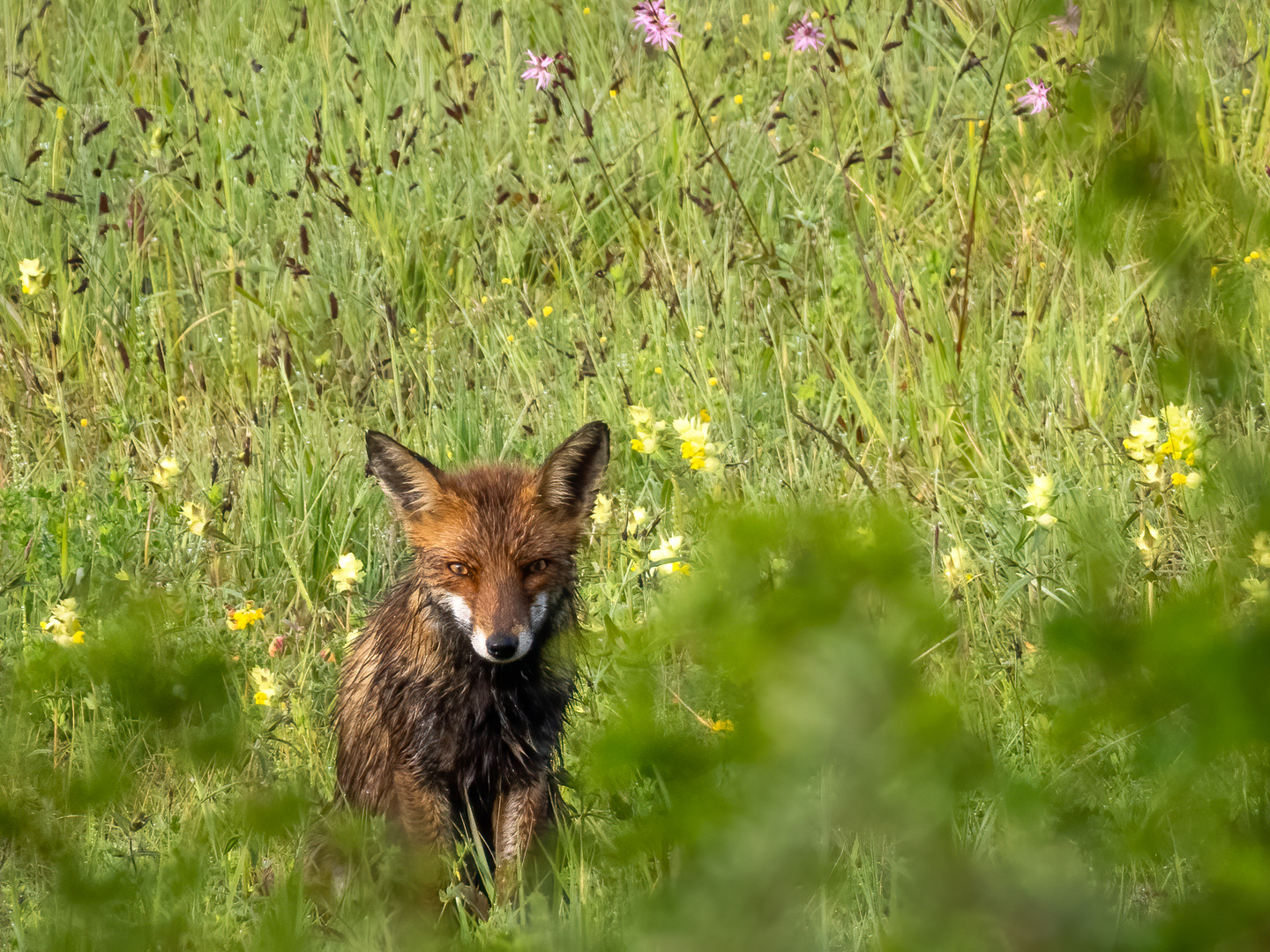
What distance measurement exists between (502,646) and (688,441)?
0.69 meters

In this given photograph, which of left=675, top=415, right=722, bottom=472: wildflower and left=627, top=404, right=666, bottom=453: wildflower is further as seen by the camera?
left=627, top=404, right=666, bottom=453: wildflower

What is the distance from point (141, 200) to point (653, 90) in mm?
2616

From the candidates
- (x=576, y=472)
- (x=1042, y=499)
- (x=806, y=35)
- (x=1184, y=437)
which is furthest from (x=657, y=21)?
(x=1184, y=437)

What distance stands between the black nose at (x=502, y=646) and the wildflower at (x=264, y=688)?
0.54 metres

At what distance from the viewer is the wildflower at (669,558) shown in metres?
2.97

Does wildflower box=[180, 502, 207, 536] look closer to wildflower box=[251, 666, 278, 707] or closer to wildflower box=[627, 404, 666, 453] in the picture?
wildflower box=[251, 666, 278, 707]

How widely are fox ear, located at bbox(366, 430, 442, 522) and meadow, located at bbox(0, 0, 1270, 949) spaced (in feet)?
0.97

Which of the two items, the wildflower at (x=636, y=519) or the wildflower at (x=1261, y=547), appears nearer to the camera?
the wildflower at (x=1261, y=547)

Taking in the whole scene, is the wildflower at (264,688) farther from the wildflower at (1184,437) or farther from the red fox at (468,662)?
the wildflower at (1184,437)

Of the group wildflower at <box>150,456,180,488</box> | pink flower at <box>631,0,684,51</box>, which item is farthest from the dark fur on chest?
pink flower at <box>631,0,684,51</box>

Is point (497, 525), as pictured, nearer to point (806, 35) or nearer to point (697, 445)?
point (697, 445)

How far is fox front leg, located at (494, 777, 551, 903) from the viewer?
3076 mm

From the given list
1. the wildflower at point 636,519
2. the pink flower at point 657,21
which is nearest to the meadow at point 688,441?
the wildflower at point 636,519

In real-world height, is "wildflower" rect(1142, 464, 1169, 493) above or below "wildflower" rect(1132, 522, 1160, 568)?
above
